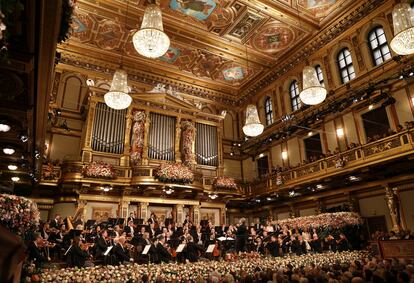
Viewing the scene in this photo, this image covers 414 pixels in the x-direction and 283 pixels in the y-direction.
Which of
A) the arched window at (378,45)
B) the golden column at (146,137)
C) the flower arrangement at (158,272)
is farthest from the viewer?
the golden column at (146,137)

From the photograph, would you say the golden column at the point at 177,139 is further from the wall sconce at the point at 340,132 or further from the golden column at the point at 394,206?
the golden column at the point at 394,206

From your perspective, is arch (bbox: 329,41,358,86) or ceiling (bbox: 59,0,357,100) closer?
ceiling (bbox: 59,0,357,100)

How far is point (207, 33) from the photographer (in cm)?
1582

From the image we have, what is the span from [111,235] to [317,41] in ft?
47.8

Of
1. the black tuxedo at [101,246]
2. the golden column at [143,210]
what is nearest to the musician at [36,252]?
the black tuxedo at [101,246]

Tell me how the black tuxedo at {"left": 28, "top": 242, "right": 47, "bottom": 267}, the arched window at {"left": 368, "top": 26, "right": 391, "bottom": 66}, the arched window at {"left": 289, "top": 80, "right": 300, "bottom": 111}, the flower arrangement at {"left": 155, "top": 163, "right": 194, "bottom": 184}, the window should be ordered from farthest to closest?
1. the arched window at {"left": 289, "top": 80, "right": 300, "bottom": 111}
2. the window
3. the flower arrangement at {"left": 155, "top": 163, "right": 194, "bottom": 184}
4. the arched window at {"left": 368, "top": 26, "right": 391, "bottom": 66}
5. the black tuxedo at {"left": 28, "top": 242, "right": 47, "bottom": 267}

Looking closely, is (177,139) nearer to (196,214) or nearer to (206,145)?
(206,145)

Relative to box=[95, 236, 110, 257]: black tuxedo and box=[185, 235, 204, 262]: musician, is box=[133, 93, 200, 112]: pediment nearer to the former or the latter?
box=[185, 235, 204, 262]: musician

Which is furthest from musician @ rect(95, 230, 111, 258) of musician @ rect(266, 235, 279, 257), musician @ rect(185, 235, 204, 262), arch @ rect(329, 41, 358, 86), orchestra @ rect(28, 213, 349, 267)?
arch @ rect(329, 41, 358, 86)

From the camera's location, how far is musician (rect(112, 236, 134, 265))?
828 cm

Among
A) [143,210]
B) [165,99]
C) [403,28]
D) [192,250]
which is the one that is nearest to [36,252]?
[192,250]

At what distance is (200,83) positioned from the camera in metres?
20.5

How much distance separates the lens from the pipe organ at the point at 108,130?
14.7 m

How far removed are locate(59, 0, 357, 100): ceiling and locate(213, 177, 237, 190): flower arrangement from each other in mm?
7291
